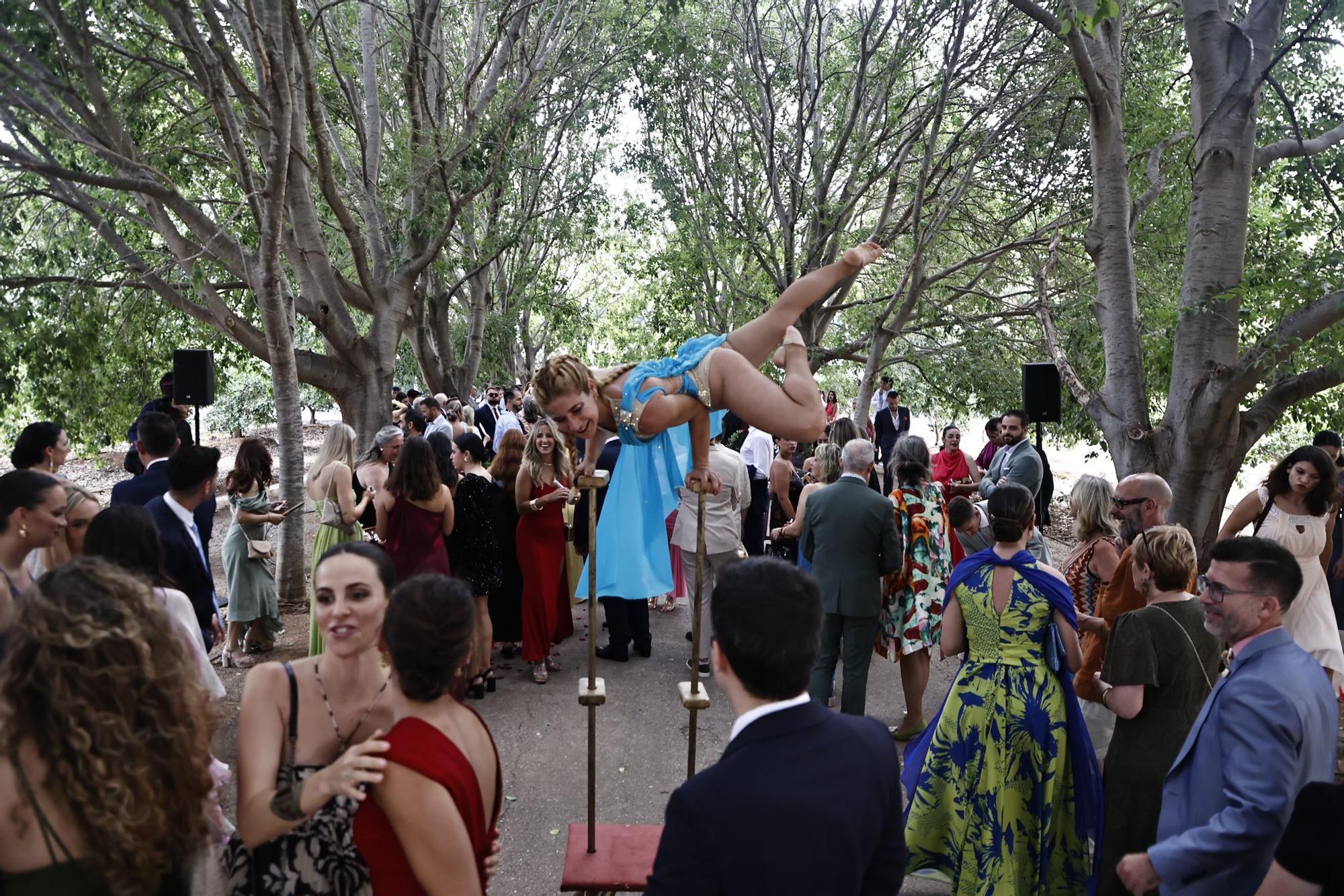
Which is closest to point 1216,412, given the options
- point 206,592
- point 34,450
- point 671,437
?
point 671,437

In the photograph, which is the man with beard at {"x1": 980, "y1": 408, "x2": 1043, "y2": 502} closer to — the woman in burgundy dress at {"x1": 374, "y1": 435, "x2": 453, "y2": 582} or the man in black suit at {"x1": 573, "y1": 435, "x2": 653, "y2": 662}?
the man in black suit at {"x1": 573, "y1": 435, "x2": 653, "y2": 662}

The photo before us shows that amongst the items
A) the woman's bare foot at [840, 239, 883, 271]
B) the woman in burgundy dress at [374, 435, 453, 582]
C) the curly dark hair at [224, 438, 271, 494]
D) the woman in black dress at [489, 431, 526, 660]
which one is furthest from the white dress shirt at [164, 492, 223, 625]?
the woman's bare foot at [840, 239, 883, 271]

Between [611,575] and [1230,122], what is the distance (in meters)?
5.59

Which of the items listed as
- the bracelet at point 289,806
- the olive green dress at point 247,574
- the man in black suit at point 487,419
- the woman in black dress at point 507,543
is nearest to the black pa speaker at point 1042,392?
the woman in black dress at point 507,543

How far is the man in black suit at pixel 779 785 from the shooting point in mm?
1764

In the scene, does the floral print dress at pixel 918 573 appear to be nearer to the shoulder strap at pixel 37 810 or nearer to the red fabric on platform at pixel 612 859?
the red fabric on platform at pixel 612 859

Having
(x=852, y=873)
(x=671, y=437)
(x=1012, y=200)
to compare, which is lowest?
(x=852, y=873)

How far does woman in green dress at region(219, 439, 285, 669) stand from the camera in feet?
22.0

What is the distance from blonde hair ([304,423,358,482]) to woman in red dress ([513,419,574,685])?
1209 millimetres

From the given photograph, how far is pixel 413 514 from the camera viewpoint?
589 centimetres

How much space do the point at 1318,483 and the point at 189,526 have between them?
601cm

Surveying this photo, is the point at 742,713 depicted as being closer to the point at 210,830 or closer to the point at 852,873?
the point at 852,873

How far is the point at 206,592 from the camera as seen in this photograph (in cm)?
467

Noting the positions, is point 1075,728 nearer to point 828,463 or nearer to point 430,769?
point 828,463
